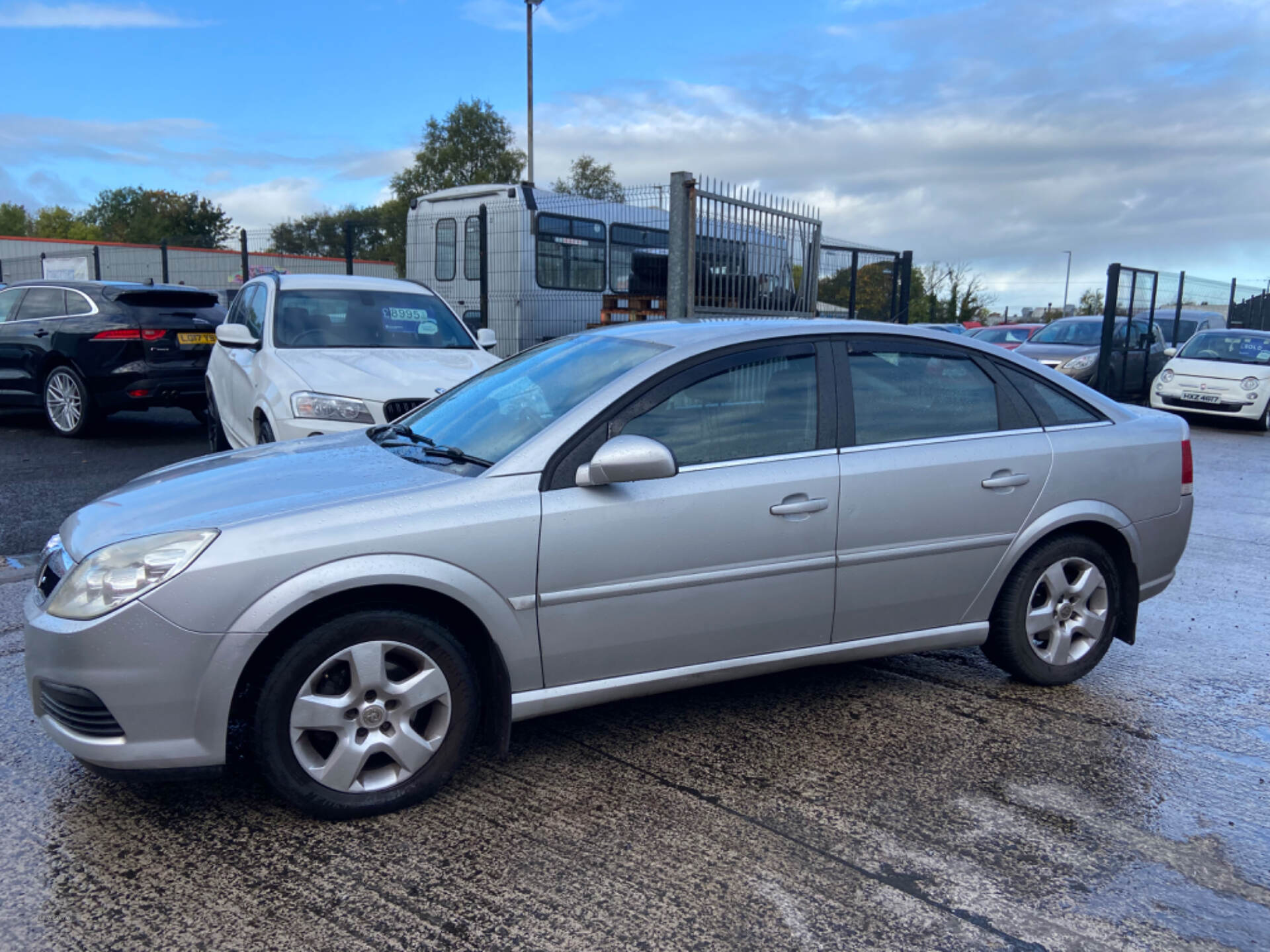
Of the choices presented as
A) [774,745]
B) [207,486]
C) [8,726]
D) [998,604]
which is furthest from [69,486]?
[998,604]

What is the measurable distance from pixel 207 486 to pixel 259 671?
2.35 ft

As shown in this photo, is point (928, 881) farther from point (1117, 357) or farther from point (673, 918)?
point (1117, 357)

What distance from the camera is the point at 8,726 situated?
3635 mm

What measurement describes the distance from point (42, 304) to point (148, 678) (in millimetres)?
Answer: 9588

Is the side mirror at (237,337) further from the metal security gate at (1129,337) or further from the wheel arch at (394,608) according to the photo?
the metal security gate at (1129,337)

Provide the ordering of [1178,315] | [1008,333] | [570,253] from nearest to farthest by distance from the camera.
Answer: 1. [570,253]
2. [1178,315]
3. [1008,333]

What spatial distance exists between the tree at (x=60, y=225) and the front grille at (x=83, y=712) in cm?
9173

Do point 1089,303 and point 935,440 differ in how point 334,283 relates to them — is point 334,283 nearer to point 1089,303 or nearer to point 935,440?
point 935,440

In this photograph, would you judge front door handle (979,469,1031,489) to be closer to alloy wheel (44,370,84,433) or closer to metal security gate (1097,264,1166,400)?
alloy wheel (44,370,84,433)

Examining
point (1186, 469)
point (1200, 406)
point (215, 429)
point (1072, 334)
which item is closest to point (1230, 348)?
point (1200, 406)

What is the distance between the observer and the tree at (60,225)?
274 feet

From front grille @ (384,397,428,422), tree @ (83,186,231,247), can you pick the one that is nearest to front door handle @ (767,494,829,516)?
front grille @ (384,397,428,422)

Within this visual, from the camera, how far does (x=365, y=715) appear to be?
2.95 meters

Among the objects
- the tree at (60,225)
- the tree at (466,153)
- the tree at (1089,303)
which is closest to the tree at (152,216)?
the tree at (60,225)
